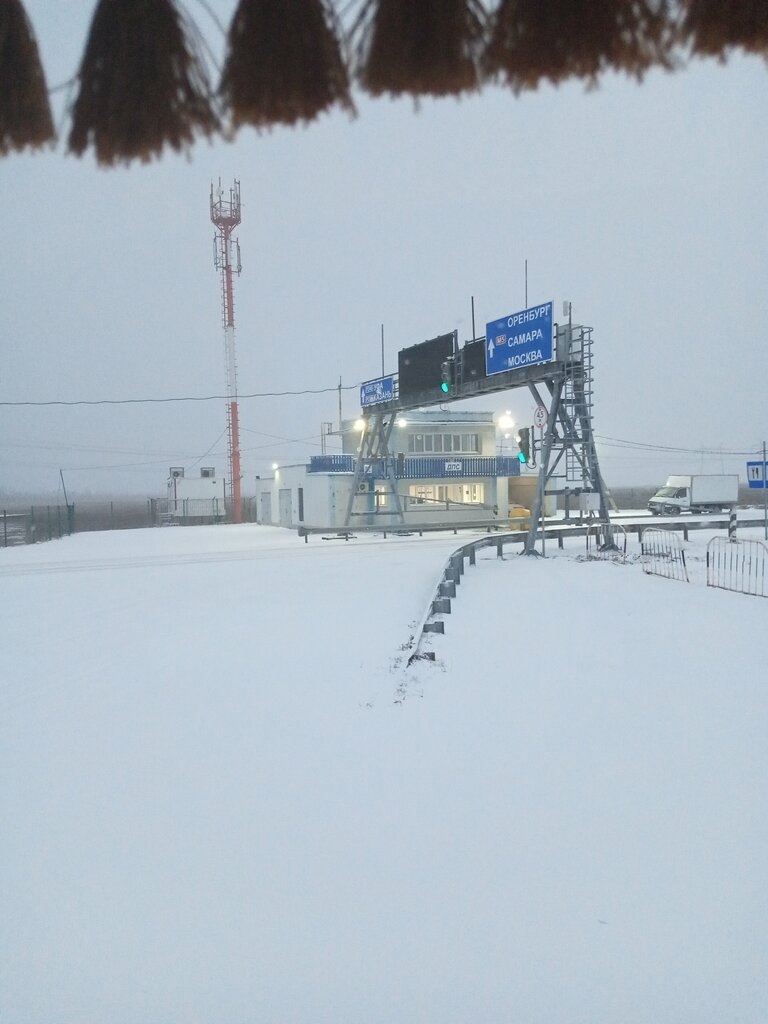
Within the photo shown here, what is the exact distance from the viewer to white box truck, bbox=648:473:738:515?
38.8 metres

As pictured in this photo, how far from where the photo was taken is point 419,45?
161 cm

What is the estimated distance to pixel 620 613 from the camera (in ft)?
36.1

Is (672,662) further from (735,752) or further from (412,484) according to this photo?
(412,484)

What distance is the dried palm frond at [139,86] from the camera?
5.40ft

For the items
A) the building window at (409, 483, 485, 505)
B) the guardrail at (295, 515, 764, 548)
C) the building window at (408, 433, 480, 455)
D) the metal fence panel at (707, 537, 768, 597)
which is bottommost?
the metal fence panel at (707, 537, 768, 597)

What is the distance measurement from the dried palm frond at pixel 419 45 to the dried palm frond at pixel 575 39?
58 millimetres

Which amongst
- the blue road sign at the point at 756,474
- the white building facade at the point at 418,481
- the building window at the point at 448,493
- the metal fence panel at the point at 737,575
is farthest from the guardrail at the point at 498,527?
the metal fence panel at the point at 737,575

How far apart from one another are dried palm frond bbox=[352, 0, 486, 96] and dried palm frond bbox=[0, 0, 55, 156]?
0.91 metres

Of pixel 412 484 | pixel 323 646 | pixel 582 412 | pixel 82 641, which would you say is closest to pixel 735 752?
pixel 323 646

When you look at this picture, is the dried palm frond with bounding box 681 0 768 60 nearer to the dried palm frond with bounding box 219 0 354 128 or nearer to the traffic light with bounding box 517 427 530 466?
the dried palm frond with bounding box 219 0 354 128

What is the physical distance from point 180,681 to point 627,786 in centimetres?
510

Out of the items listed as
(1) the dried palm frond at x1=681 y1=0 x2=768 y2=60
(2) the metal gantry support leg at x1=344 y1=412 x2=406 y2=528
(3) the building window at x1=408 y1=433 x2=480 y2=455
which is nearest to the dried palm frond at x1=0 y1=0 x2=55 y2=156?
(1) the dried palm frond at x1=681 y1=0 x2=768 y2=60

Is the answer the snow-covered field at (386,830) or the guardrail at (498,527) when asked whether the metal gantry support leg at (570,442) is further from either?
the snow-covered field at (386,830)

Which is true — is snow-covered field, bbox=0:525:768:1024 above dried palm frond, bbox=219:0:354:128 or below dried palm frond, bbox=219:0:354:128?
below
